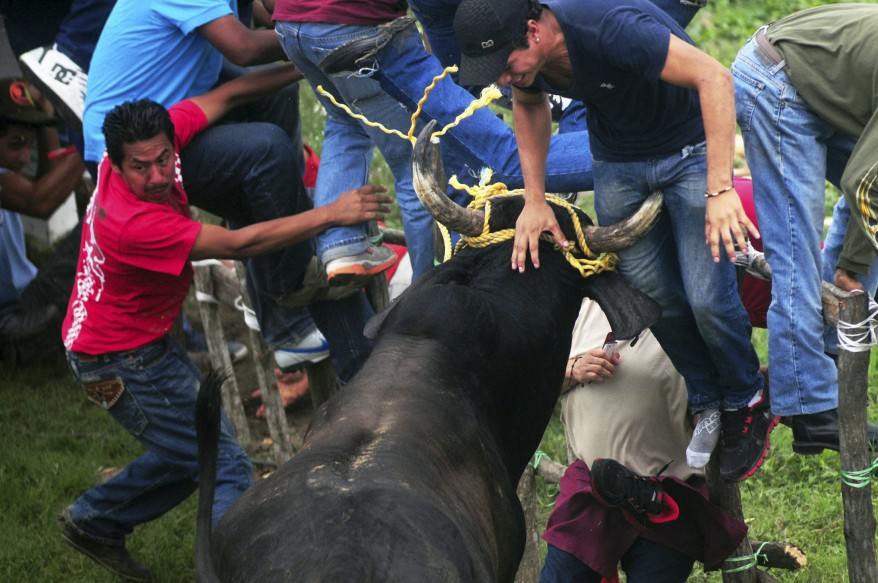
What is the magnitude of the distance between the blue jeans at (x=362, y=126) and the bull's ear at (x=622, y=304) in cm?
119

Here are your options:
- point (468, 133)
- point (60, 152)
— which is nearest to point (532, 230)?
point (468, 133)

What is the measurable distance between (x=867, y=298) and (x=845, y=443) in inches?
19.9

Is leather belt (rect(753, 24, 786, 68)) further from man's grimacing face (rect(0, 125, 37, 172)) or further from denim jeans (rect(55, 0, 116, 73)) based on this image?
man's grimacing face (rect(0, 125, 37, 172))

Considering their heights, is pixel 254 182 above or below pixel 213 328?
above

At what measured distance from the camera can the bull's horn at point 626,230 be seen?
16.0 ft

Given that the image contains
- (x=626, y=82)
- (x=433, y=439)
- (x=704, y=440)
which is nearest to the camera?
(x=433, y=439)

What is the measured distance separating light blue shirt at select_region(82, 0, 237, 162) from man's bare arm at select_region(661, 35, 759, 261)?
8.98 ft

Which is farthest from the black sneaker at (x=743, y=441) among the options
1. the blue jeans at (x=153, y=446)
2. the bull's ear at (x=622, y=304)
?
the blue jeans at (x=153, y=446)

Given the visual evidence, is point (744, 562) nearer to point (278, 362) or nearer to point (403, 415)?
point (403, 415)

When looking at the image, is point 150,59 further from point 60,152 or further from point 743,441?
point 743,441

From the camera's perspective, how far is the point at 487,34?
446cm

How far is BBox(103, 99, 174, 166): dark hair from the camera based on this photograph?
606 cm

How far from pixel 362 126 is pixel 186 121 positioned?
32.4 inches

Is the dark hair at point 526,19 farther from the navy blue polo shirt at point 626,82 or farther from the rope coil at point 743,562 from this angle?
the rope coil at point 743,562
